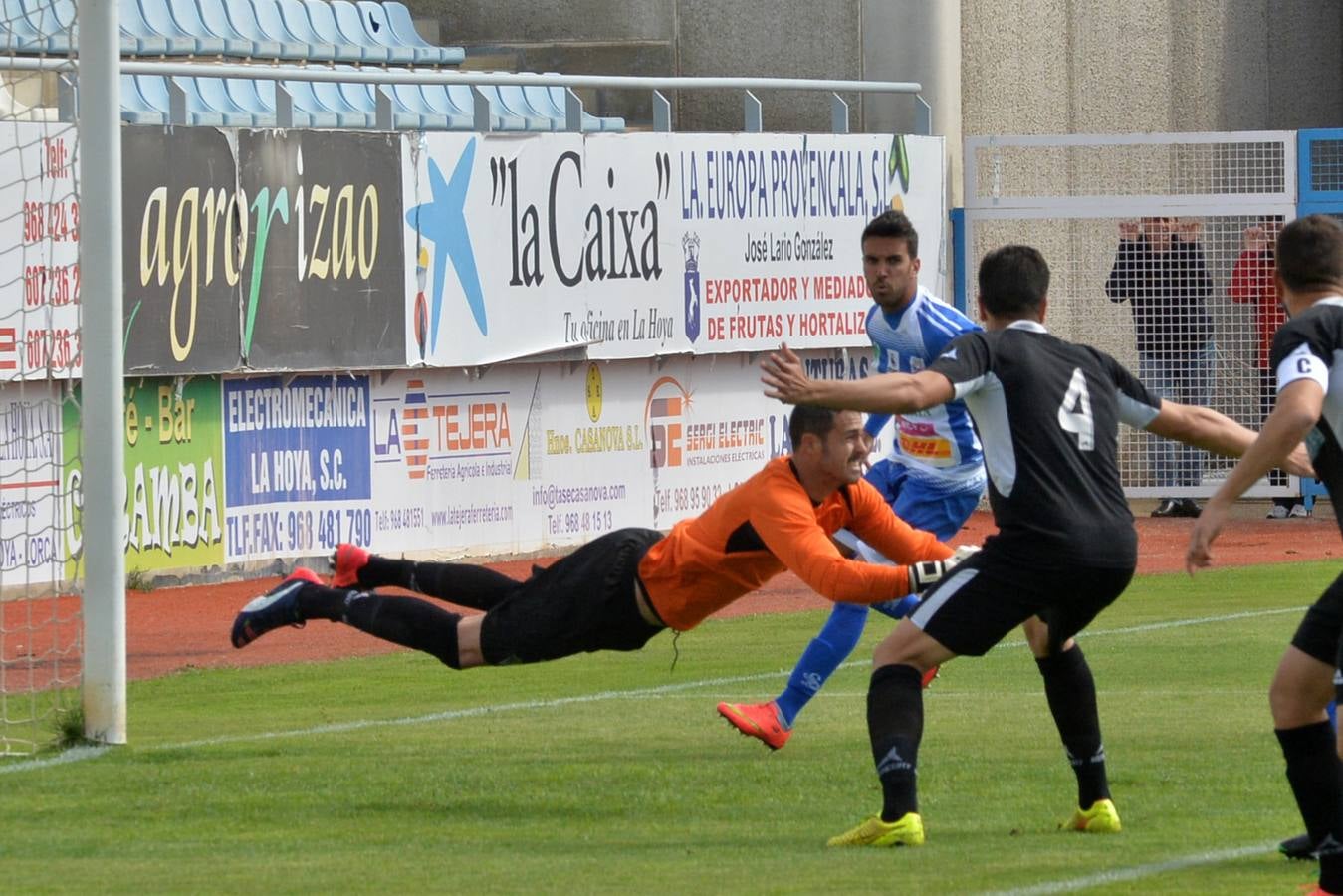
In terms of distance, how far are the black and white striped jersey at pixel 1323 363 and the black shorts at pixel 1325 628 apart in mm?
229

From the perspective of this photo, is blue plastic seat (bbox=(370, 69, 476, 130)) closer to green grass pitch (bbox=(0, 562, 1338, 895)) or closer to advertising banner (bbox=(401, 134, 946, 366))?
advertising banner (bbox=(401, 134, 946, 366))

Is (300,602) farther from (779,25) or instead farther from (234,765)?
(779,25)

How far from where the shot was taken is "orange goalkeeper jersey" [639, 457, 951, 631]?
764cm

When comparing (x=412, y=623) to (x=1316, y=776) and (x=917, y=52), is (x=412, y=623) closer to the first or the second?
(x=1316, y=776)

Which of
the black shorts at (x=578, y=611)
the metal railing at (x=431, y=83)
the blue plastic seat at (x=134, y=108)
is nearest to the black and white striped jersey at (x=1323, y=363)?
the black shorts at (x=578, y=611)

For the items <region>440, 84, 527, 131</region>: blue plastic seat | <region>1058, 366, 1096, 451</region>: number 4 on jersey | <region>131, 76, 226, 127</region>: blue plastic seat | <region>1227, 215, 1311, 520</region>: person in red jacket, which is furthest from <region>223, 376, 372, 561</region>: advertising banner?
<region>1058, 366, 1096, 451</region>: number 4 on jersey

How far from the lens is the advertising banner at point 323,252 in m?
16.3

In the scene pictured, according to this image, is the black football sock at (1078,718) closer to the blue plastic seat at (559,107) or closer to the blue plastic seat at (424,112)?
Answer: the blue plastic seat at (424,112)

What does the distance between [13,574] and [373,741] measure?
4.98 meters

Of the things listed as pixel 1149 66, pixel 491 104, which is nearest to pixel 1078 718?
pixel 491 104

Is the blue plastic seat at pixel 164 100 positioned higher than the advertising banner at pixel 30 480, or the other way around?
the blue plastic seat at pixel 164 100

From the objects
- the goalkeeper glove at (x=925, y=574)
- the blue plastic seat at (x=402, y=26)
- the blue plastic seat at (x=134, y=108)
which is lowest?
the goalkeeper glove at (x=925, y=574)

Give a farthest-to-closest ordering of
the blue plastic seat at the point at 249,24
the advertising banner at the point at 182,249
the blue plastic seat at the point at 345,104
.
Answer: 1. the blue plastic seat at the point at 249,24
2. the blue plastic seat at the point at 345,104
3. the advertising banner at the point at 182,249

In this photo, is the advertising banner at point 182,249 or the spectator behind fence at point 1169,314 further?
the spectator behind fence at point 1169,314
